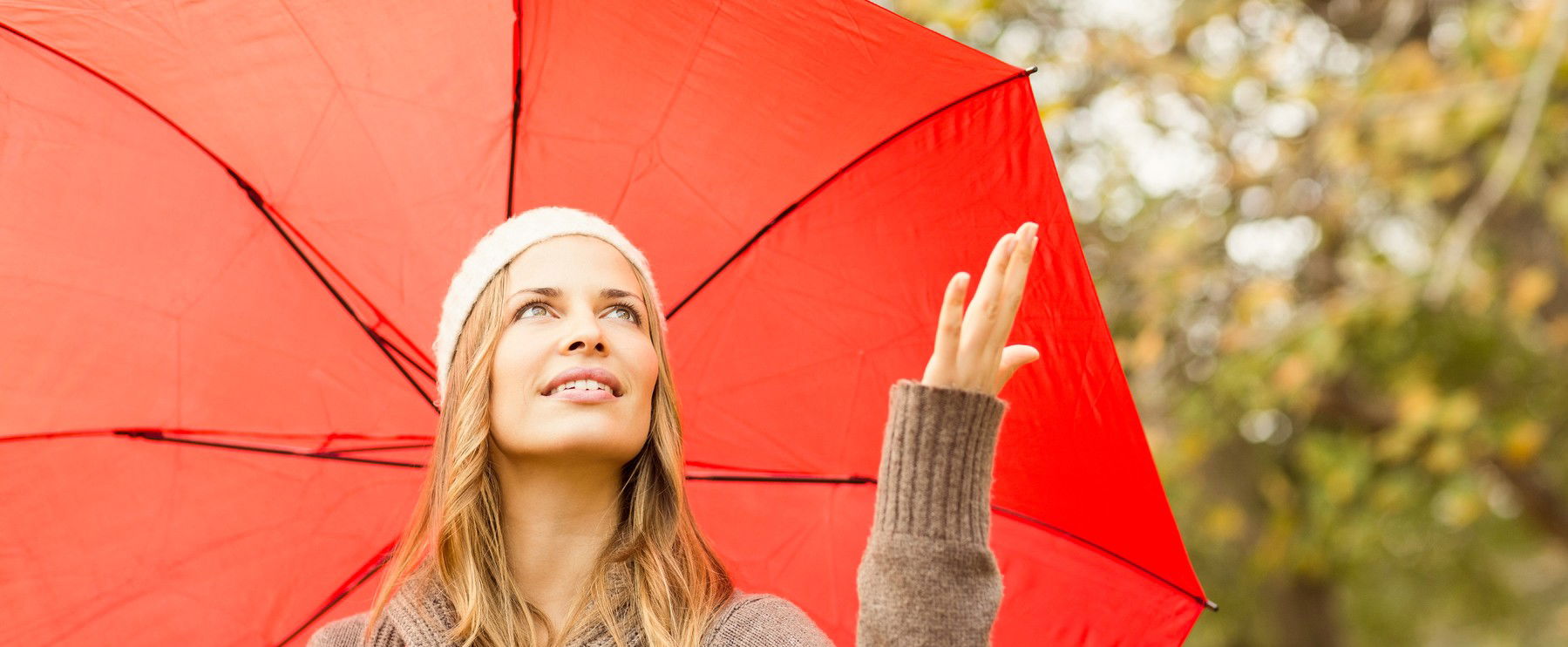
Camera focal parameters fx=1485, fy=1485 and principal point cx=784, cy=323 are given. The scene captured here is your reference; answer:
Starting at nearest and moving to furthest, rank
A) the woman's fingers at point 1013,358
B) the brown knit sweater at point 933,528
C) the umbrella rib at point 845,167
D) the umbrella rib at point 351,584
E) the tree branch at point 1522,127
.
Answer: the brown knit sweater at point 933,528 < the woman's fingers at point 1013,358 < the umbrella rib at point 351,584 < the umbrella rib at point 845,167 < the tree branch at point 1522,127

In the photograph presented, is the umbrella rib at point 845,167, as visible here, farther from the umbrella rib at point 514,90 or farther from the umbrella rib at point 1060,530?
the umbrella rib at point 1060,530

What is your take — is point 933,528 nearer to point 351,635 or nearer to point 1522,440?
point 351,635

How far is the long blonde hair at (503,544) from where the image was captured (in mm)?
2668

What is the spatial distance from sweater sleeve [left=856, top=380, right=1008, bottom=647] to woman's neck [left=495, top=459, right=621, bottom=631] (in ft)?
2.45

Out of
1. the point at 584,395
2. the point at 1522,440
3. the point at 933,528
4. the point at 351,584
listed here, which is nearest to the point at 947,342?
the point at 933,528

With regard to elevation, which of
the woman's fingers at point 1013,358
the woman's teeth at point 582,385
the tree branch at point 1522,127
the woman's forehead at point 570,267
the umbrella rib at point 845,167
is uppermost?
the tree branch at point 1522,127

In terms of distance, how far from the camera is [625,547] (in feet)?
9.08

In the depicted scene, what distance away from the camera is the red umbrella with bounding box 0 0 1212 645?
2.79m

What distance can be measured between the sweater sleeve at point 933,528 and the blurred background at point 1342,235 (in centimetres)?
394

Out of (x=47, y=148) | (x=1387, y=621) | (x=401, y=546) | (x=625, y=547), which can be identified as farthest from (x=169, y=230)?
(x=1387, y=621)

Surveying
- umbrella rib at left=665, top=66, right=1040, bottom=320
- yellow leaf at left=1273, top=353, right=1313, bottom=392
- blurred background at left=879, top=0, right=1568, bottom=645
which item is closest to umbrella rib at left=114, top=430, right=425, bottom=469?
umbrella rib at left=665, top=66, right=1040, bottom=320

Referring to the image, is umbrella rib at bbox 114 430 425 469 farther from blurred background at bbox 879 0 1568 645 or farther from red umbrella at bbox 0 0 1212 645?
blurred background at bbox 879 0 1568 645

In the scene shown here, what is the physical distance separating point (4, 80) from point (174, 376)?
0.63 metres

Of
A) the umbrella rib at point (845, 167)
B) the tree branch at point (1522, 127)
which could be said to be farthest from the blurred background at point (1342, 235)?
the umbrella rib at point (845, 167)
